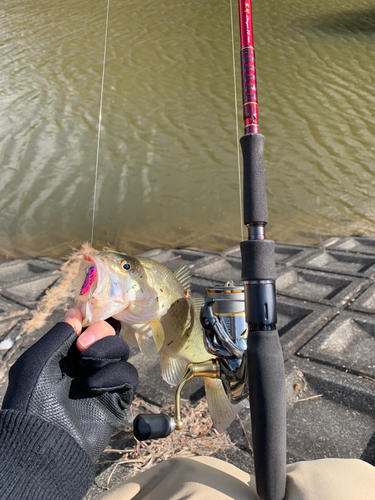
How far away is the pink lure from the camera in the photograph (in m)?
1.17

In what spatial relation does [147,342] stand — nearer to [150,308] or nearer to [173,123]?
[150,308]

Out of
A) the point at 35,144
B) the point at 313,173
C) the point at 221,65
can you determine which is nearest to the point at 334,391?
the point at 313,173

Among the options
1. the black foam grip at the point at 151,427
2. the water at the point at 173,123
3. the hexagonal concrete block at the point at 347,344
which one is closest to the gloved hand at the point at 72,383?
the black foam grip at the point at 151,427

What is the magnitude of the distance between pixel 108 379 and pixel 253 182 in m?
0.71

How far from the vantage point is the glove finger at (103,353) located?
3.75 ft

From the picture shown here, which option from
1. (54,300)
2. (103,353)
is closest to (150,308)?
(103,353)

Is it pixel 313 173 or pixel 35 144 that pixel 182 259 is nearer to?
pixel 313 173

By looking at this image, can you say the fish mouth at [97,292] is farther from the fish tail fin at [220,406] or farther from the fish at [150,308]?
the fish tail fin at [220,406]

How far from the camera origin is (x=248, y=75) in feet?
3.74

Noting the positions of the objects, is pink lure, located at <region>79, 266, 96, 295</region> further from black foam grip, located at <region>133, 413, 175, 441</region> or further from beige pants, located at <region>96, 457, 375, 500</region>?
beige pants, located at <region>96, 457, 375, 500</region>

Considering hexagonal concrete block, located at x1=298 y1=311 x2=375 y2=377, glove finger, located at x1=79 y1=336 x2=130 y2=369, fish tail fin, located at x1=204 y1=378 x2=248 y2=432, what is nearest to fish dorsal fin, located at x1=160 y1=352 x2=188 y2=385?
fish tail fin, located at x1=204 y1=378 x2=248 y2=432

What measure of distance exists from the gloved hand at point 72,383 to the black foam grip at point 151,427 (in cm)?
21

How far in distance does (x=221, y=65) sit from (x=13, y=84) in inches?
193

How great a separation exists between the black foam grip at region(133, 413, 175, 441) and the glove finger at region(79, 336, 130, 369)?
0.22m
